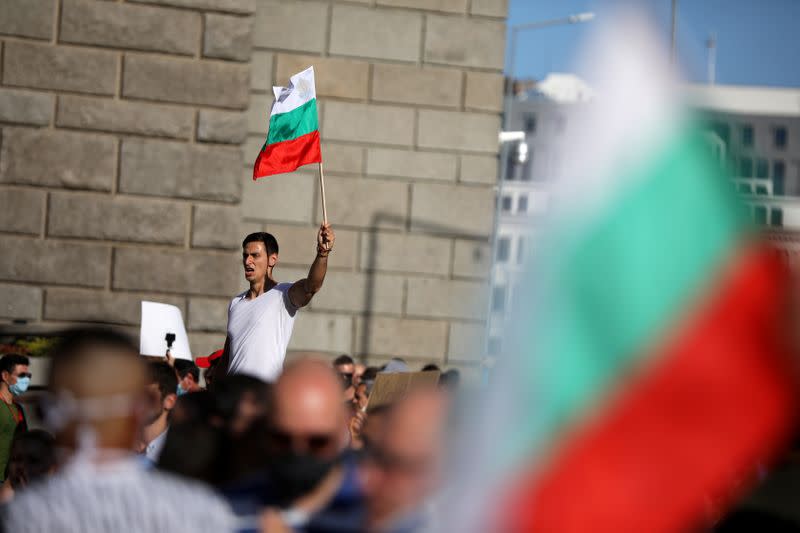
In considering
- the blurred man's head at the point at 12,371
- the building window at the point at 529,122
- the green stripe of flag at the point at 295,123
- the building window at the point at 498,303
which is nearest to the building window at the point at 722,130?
the building window at the point at 498,303

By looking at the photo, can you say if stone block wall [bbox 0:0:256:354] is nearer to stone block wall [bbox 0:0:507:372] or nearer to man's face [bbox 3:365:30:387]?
stone block wall [bbox 0:0:507:372]

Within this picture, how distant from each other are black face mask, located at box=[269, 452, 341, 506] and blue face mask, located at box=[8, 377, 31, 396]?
6051 millimetres

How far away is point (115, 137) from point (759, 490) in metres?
8.12

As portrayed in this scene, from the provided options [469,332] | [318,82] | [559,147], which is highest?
[318,82]

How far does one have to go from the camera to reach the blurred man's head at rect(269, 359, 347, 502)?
9.07 ft

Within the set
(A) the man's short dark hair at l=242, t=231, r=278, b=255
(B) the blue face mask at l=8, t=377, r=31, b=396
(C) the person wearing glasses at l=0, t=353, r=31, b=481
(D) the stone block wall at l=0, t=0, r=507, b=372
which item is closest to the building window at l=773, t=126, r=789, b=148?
(D) the stone block wall at l=0, t=0, r=507, b=372

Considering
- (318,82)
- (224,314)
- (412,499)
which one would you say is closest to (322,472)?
(412,499)

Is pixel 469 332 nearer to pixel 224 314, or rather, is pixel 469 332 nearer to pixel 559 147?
pixel 224 314

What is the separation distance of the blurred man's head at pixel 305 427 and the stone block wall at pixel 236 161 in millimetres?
6823

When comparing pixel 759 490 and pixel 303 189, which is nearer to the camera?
pixel 759 490

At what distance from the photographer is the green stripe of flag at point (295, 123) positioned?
7.41m

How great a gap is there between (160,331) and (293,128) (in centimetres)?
147

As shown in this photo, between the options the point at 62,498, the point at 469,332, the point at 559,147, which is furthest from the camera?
the point at 469,332

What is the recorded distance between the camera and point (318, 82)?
10.6m
